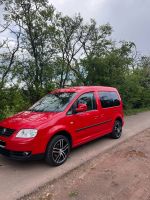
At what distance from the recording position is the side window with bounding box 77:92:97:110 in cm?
612

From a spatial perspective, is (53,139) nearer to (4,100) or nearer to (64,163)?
(64,163)

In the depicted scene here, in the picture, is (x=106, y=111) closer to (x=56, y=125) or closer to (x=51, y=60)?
(x=56, y=125)

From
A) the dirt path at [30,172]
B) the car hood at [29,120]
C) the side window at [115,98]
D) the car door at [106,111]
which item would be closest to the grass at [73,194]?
the dirt path at [30,172]

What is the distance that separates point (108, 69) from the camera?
13453 mm

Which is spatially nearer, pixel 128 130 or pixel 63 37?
pixel 128 130

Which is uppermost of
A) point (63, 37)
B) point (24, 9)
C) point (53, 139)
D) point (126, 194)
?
point (24, 9)

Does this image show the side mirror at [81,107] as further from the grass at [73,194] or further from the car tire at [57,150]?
the grass at [73,194]

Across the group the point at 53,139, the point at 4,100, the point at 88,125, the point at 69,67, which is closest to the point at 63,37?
the point at 69,67

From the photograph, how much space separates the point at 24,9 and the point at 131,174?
1259 cm

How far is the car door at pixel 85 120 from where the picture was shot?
5645mm

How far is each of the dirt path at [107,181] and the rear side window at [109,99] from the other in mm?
1683

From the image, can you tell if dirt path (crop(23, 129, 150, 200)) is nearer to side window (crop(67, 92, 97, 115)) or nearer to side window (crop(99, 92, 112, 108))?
side window (crop(67, 92, 97, 115))

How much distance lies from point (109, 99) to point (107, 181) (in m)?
3.47

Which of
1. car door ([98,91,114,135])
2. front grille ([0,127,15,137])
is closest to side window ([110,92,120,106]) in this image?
car door ([98,91,114,135])
